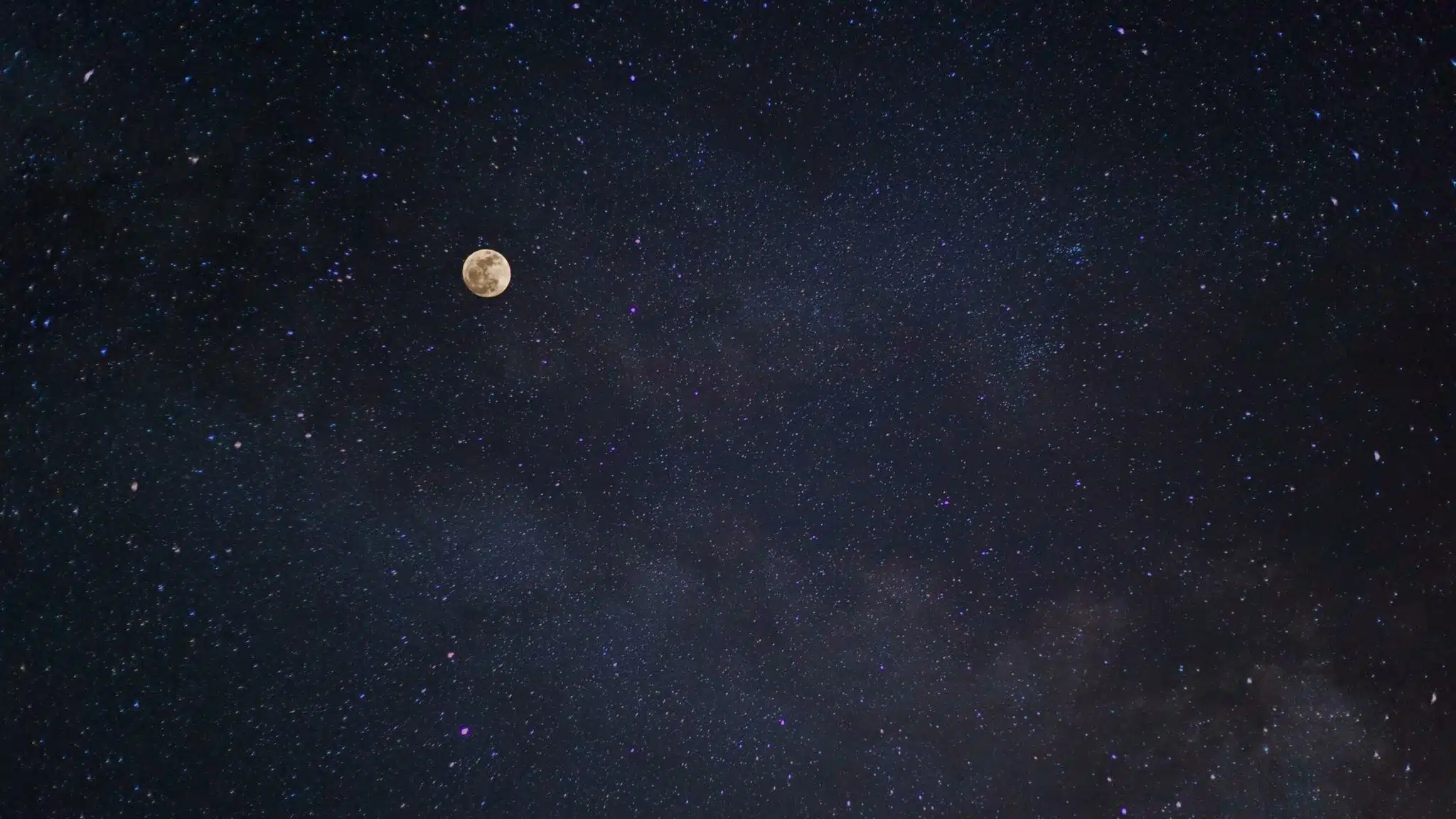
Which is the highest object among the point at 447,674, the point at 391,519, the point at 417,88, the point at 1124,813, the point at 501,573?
the point at 1124,813

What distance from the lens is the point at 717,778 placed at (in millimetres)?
2051

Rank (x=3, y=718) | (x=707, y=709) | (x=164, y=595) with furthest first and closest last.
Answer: (x=707, y=709)
(x=164, y=595)
(x=3, y=718)

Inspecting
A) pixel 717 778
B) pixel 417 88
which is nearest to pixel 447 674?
pixel 717 778

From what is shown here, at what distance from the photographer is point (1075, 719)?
6.89ft

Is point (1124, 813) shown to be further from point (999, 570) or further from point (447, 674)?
point (447, 674)

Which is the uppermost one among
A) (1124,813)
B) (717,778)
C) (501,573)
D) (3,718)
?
(1124,813)

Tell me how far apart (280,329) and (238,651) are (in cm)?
81

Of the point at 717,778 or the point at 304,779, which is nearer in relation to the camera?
the point at 304,779

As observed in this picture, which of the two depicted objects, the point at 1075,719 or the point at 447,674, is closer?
the point at 447,674

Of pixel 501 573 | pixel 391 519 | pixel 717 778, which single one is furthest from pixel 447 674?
pixel 717 778

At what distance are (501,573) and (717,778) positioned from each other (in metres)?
0.88

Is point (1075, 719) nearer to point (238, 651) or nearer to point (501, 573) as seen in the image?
point (501, 573)

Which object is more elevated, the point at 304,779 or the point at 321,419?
the point at 321,419

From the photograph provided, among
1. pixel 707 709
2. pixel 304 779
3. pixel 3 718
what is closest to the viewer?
pixel 3 718
